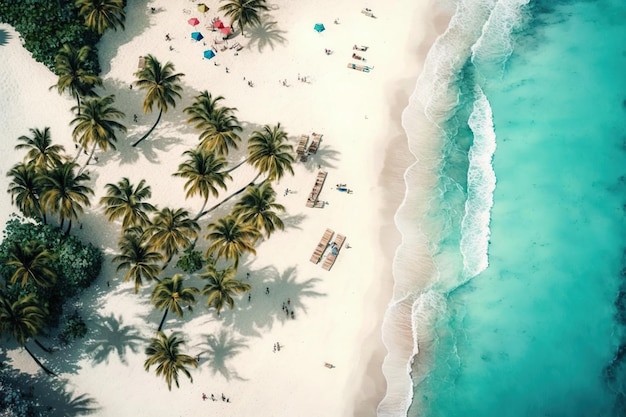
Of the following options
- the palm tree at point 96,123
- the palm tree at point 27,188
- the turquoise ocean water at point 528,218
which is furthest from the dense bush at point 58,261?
the turquoise ocean water at point 528,218

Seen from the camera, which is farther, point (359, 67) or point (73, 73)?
point (359, 67)

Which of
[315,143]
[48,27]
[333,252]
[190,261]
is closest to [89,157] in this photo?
[48,27]

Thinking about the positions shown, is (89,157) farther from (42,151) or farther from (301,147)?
(301,147)

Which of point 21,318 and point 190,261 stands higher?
point 21,318

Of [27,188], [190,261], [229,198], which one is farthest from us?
[229,198]

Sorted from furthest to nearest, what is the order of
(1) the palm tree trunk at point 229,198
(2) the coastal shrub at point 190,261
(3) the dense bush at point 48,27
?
1. (3) the dense bush at point 48,27
2. (1) the palm tree trunk at point 229,198
3. (2) the coastal shrub at point 190,261

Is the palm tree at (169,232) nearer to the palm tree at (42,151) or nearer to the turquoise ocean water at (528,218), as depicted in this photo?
the palm tree at (42,151)

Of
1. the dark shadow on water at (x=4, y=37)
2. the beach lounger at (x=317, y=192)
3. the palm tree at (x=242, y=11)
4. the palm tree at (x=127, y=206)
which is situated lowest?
the beach lounger at (x=317, y=192)

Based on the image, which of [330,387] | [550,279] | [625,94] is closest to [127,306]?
[330,387]
